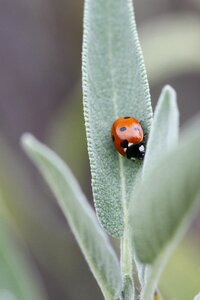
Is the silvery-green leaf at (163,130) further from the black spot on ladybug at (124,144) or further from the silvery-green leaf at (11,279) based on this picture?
the silvery-green leaf at (11,279)

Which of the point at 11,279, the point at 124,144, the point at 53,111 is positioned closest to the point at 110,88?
the point at 124,144

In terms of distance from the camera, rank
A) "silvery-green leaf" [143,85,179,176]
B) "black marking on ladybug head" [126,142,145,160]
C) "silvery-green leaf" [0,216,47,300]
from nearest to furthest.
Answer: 1. "silvery-green leaf" [143,85,179,176]
2. "black marking on ladybug head" [126,142,145,160]
3. "silvery-green leaf" [0,216,47,300]

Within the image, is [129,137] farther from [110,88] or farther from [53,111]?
[53,111]

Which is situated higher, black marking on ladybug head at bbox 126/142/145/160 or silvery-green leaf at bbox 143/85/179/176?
silvery-green leaf at bbox 143/85/179/176

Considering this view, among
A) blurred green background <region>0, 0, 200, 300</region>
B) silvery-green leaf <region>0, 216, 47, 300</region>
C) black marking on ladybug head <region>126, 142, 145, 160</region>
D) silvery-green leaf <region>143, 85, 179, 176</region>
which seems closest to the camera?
silvery-green leaf <region>143, 85, 179, 176</region>

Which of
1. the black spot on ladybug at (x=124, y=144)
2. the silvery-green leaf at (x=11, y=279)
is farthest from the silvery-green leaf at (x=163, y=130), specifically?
the silvery-green leaf at (x=11, y=279)

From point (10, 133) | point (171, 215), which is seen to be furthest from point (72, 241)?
point (171, 215)

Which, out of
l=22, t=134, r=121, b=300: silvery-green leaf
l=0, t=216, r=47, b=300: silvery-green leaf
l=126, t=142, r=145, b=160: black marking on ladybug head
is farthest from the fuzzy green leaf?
l=0, t=216, r=47, b=300: silvery-green leaf

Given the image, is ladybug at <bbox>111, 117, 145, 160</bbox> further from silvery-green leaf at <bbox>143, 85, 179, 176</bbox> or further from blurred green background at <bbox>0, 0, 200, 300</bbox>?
blurred green background at <bbox>0, 0, 200, 300</bbox>

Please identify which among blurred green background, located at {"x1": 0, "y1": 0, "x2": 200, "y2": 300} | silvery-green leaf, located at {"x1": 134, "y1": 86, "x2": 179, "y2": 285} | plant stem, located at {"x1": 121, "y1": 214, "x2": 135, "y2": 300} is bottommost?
blurred green background, located at {"x1": 0, "y1": 0, "x2": 200, "y2": 300}
